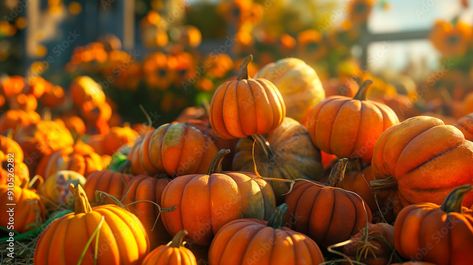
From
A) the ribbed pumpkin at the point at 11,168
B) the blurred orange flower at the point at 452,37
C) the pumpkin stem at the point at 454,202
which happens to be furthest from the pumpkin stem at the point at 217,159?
the blurred orange flower at the point at 452,37

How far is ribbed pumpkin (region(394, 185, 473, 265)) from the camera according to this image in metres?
1.86

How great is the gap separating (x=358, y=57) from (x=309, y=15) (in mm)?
9286

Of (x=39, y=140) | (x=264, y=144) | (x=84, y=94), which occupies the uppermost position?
(x=264, y=144)

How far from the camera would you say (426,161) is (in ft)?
7.62

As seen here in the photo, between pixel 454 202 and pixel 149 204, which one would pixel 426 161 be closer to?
pixel 454 202

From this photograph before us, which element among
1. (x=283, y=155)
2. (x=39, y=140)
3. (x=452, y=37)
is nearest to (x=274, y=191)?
(x=283, y=155)

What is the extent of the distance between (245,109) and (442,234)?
103 centimetres

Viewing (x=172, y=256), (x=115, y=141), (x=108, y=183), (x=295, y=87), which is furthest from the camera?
(x=115, y=141)

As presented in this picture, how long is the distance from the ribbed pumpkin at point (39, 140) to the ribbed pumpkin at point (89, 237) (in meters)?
2.05

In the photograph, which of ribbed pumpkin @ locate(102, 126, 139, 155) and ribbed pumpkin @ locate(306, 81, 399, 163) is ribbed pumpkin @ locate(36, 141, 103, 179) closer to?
ribbed pumpkin @ locate(102, 126, 139, 155)

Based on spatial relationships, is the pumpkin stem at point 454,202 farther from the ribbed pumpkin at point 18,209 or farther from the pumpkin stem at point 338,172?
the ribbed pumpkin at point 18,209

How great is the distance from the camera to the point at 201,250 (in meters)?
2.32

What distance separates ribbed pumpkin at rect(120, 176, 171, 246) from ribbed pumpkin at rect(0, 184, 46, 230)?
740mm

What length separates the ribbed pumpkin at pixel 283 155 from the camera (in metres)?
2.69
